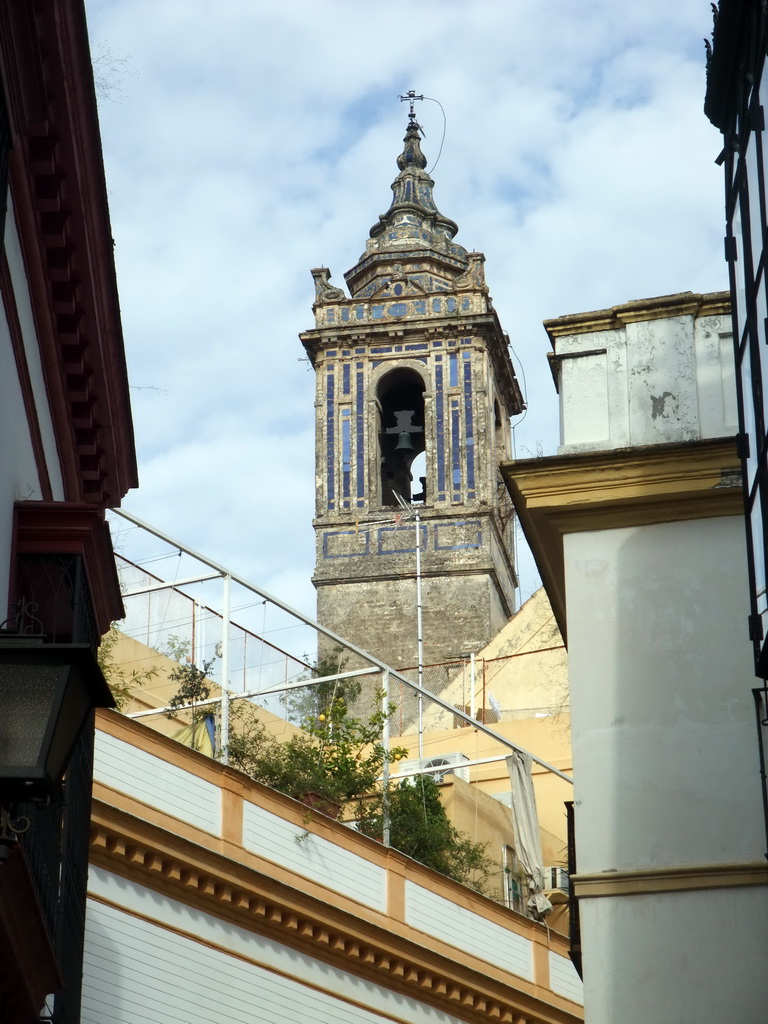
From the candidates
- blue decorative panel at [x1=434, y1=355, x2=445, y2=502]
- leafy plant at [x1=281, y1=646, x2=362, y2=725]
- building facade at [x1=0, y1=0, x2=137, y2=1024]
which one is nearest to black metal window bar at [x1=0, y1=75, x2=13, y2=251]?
building facade at [x1=0, y1=0, x2=137, y2=1024]

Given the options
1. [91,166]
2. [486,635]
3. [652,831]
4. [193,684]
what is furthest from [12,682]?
[486,635]

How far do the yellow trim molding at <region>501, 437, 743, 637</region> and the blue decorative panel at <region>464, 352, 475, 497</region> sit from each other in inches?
1393

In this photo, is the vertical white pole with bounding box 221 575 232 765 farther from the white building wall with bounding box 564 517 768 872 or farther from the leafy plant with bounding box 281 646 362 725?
the white building wall with bounding box 564 517 768 872

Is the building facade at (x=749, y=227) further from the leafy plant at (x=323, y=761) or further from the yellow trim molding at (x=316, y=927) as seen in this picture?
the leafy plant at (x=323, y=761)

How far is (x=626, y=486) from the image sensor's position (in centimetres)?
1291

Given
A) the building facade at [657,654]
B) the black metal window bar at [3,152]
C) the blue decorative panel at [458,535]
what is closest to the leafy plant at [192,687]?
the building facade at [657,654]

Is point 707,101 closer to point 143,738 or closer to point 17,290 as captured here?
point 17,290

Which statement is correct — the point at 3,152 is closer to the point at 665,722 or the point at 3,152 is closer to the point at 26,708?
the point at 26,708

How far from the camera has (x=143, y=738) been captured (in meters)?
17.1

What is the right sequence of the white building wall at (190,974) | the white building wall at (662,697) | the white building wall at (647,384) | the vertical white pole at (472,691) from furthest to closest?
1. the vertical white pole at (472,691)
2. the white building wall at (190,974)
3. the white building wall at (647,384)
4. the white building wall at (662,697)

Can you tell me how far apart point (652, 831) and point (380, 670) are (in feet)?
32.3

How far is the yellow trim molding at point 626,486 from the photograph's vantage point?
12.7m

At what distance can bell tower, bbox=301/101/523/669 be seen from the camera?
154ft

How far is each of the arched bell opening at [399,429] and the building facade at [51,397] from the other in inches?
1541
